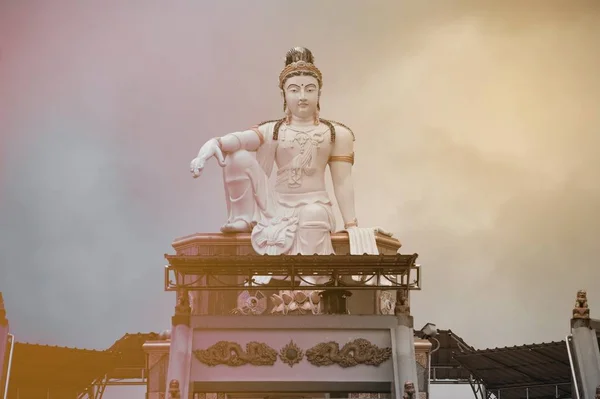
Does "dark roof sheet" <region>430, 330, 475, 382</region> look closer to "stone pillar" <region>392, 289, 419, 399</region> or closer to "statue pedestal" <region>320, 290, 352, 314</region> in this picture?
"statue pedestal" <region>320, 290, 352, 314</region>

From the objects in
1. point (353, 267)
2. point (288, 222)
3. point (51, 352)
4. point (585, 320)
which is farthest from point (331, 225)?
point (51, 352)

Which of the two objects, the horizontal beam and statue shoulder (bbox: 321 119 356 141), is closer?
the horizontal beam

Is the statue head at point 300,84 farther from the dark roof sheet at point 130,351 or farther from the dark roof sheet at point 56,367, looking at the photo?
the dark roof sheet at point 130,351

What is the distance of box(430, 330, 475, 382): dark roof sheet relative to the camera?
22938 mm

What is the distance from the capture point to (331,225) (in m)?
17.2

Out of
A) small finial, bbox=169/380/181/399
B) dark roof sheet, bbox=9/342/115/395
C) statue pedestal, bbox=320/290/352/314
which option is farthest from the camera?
dark roof sheet, bbox=9/342/115/395

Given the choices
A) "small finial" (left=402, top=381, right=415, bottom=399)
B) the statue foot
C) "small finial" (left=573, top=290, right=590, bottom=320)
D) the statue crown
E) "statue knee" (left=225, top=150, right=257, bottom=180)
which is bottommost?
"small finial" (left=402, top=381, right=415, bottom=399)

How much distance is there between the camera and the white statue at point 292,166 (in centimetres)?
1702

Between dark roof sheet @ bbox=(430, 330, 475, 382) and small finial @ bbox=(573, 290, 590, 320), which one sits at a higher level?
dark roof sheet @ bbox=(430, 330, 475, 382)

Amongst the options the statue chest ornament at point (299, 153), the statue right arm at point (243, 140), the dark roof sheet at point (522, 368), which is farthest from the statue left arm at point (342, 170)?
the dark roof sheet at point (522, 368)

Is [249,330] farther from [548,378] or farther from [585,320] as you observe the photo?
[548,378]

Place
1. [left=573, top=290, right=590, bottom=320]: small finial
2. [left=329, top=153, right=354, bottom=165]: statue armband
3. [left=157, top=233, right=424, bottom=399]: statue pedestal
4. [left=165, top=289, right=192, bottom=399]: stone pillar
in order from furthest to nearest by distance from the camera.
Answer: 1. [left=329, top=153, right=354, bottom=165]: statue armband
2. [left=573, top=290, right=590, bottom=320]: small finial
3. [left=157, top=233, right=424, bottom=399]: statue pedestal
4. [left=165, top=289, right=192, bottom=399]: stone pillar

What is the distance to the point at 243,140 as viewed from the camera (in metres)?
17.4

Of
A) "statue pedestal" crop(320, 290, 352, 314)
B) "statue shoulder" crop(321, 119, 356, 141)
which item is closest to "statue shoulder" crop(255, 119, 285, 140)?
"statue shoulder" crop(321, 119, 356, 141)
